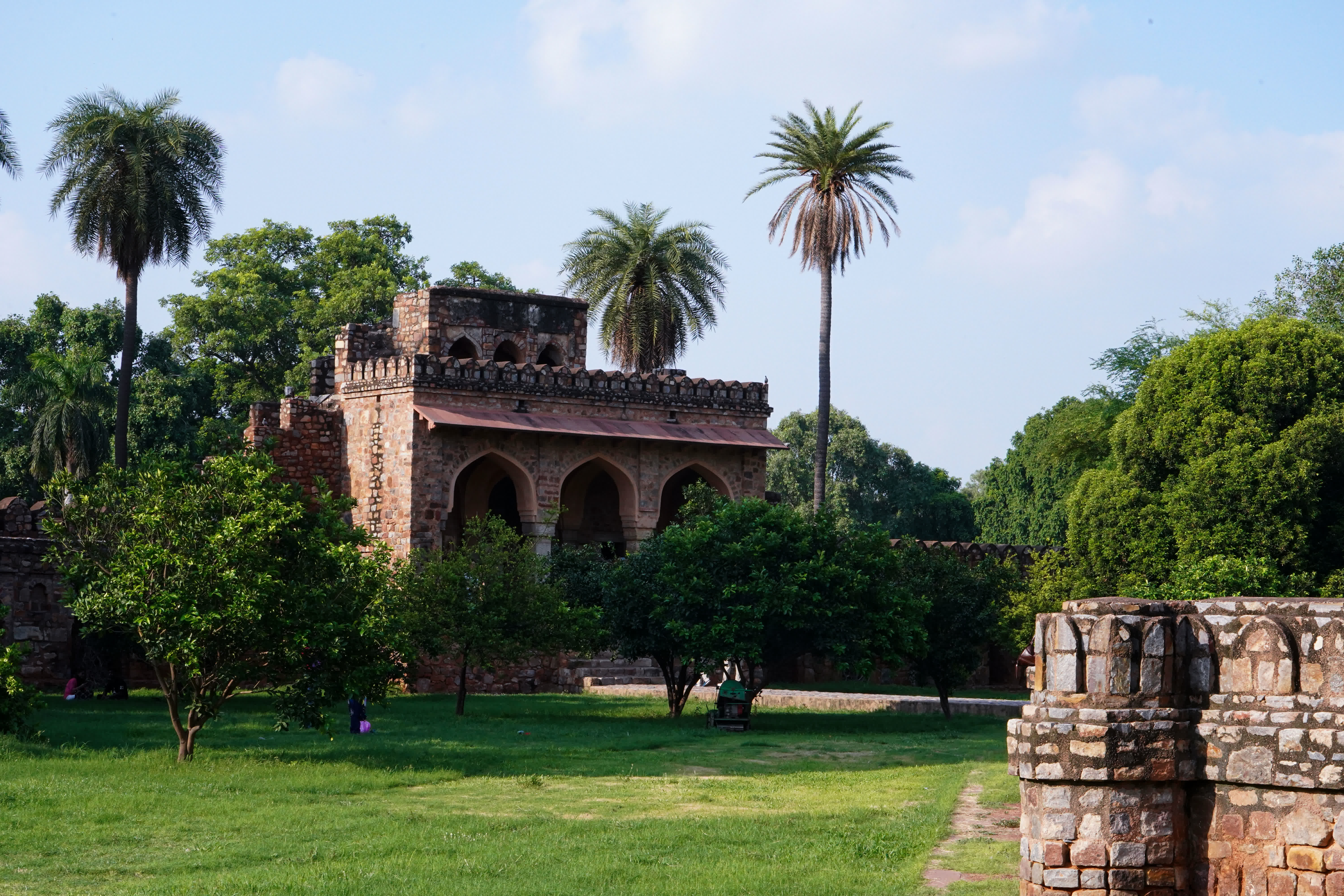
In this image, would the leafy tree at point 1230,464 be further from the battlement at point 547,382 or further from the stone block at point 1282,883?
the stone block at point 1282,883

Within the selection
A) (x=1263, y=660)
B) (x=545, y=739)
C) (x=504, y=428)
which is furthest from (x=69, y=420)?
(x=1263, y=660)

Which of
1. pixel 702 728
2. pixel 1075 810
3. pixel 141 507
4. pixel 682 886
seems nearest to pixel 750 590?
pixel 702 728

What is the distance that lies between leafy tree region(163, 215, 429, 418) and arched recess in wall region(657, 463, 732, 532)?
1272 centimetres

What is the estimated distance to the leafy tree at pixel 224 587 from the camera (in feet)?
57.7

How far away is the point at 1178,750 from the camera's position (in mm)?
6992

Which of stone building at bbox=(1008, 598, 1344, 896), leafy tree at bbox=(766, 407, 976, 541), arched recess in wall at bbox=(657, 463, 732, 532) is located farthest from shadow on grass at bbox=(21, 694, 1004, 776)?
leafy tree at bbox=(766, 407, 976, 541)

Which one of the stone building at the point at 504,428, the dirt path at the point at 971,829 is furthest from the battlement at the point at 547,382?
the dirt path at the point at 971,829

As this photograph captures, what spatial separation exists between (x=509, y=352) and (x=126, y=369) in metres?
7.91

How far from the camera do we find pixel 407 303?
116ft

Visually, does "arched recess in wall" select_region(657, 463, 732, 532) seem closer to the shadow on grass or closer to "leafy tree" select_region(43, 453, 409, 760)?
the shadow on grass

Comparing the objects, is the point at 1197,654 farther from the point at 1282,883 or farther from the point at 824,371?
the point at 824,371

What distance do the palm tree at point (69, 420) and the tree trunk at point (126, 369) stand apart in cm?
268

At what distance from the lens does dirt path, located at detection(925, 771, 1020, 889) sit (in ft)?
33.2

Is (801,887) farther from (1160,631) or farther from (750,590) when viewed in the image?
(750,590)
